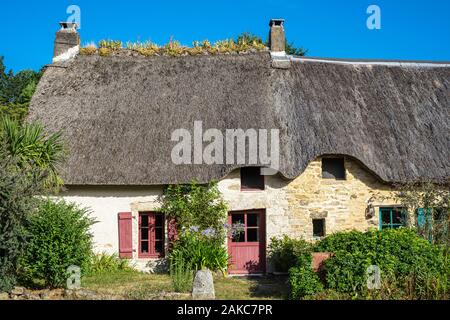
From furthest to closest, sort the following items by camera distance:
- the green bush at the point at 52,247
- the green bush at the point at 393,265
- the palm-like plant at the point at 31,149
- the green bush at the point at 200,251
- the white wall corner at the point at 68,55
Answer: the white wall corner at the point at 68,55 < the green bush at the point at 200,251 < the palm-like plant at the point at 31,149 < the green bush at the point at 52,247 < the green bush at the point at 393,265

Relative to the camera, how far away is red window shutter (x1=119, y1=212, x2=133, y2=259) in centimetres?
1254

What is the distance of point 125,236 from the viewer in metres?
12.6

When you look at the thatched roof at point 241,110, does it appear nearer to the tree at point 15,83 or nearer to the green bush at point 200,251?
the green bush at point 200,251

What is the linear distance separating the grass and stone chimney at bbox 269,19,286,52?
22.9 ft

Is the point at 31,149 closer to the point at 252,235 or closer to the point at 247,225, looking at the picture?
the point at 247,225

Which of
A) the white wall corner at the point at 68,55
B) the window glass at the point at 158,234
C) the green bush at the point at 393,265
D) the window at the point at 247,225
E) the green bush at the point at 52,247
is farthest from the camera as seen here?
the white wall corner at the point at 68,55

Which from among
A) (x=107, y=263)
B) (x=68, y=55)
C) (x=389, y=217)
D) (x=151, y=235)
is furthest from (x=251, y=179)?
(x=68, y=55)

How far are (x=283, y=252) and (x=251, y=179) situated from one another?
2.02 meters

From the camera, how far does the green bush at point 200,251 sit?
11.7m

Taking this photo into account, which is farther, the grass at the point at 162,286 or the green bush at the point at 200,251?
the green bush at the point at 200,251

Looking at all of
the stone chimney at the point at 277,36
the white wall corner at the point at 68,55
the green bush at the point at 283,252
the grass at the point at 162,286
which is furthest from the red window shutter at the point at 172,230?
the white wall corner at the point at 68,55

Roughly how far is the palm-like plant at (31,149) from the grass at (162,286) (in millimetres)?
2391

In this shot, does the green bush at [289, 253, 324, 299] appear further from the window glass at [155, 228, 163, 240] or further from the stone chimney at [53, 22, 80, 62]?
the stone chimney at [53, 22, 80, 62]
